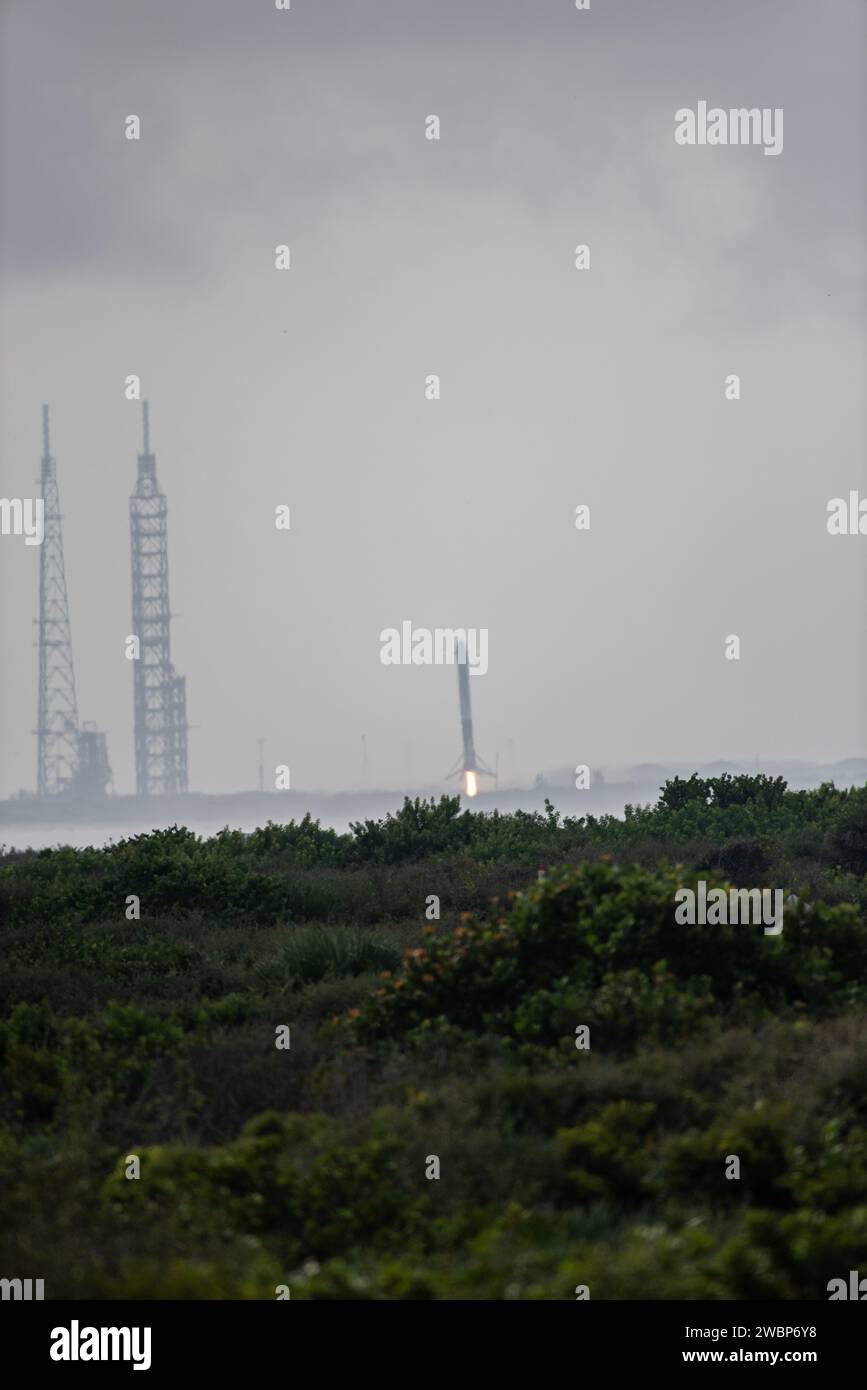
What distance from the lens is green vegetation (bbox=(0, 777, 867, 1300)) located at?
8.58m

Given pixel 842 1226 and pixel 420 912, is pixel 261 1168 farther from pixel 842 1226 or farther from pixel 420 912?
pixel 420 912

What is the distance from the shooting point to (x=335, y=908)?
21312 millimetres

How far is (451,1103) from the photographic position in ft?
35.4

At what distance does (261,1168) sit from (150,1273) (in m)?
1.76

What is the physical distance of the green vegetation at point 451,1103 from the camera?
Result: 8.58 metres

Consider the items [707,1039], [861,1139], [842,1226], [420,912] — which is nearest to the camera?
[842,1226]

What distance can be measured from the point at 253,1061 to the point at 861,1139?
203 inches

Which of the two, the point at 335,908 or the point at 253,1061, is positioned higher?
the point at 335,908

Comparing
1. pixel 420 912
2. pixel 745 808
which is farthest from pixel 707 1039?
pixel 745 808

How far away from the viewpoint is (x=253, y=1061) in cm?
1251

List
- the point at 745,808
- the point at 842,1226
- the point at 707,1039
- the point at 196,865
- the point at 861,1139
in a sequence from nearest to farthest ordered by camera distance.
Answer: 1. the point at 842,1226
2. the point at 861,1139
3. the point at 707,1039
4. the point at 196,865
5. the point at 745,808

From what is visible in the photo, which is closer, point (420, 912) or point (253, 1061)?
point (253, 1061)
